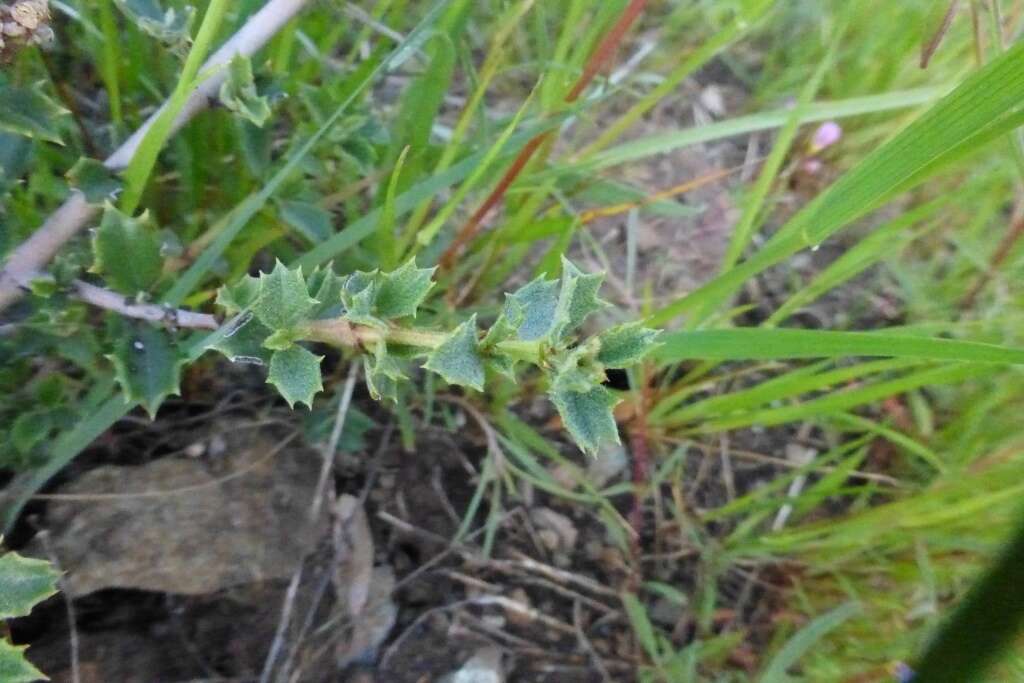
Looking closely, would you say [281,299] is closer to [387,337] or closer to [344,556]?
[387,337]

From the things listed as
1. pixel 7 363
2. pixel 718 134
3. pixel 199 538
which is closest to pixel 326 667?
pixel 199 538

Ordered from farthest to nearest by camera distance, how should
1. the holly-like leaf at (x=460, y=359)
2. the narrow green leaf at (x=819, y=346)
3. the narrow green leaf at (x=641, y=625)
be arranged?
1. the narrow green leaf at (x=641, y=625)
2. the narrow green leaf at (x=819, y=346)
3. the holly-like leaf at (x=460, y=359)

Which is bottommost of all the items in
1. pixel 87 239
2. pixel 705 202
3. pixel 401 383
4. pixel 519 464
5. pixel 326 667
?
pixel 326 667

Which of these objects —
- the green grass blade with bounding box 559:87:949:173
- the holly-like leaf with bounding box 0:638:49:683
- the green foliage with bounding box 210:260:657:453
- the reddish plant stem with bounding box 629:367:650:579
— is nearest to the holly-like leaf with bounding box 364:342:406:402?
the green foliage with bounding box 210:260:657:453

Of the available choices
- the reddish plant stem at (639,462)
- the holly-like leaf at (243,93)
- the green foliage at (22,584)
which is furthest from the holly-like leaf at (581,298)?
the reddish plant stem at (639,462)

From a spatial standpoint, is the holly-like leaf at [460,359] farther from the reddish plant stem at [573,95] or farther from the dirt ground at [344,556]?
the dirt ground at [344,556]

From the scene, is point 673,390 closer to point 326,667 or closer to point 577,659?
point 577,659
